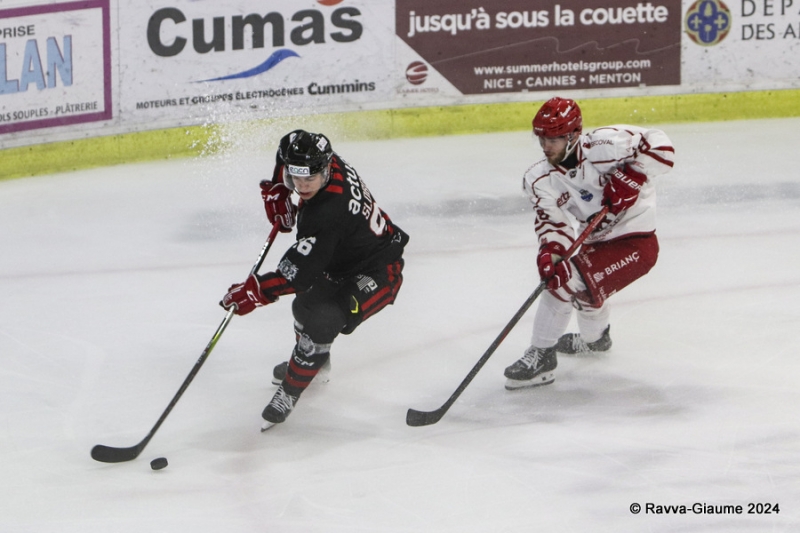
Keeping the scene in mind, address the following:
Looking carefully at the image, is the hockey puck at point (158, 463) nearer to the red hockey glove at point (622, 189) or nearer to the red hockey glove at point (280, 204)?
the red hockey glove at point (280, 204)

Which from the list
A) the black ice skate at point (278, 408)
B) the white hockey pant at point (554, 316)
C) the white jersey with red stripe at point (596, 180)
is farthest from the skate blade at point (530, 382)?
the black ice skate at point (278, 408)

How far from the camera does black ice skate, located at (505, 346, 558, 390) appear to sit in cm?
364

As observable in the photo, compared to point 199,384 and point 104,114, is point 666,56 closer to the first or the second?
point 104,114

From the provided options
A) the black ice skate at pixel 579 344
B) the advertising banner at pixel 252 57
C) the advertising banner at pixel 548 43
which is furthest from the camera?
the advertising banner at pixel 548 43

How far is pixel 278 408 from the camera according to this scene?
335 centimetres

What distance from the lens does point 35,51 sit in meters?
6.05

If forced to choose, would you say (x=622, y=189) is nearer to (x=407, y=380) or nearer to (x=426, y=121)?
(x=407, y=380)

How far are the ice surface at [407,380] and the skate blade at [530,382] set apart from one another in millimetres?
25

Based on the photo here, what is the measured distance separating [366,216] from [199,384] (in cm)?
85

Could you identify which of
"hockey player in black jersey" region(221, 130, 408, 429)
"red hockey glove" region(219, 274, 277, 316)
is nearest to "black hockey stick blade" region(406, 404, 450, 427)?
"hockey player in black jersey" region(221, 130, 408, 429)

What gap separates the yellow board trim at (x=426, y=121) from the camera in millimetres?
6418

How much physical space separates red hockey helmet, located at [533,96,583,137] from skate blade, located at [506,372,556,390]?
0.80 m

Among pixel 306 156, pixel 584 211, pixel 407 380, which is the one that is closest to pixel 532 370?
pixel 407 380

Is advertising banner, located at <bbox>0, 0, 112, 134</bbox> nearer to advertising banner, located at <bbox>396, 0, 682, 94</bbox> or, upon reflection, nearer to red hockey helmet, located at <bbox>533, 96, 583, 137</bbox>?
advertising banner, located at <bbox>396, 0, 682, 94</bbox>
